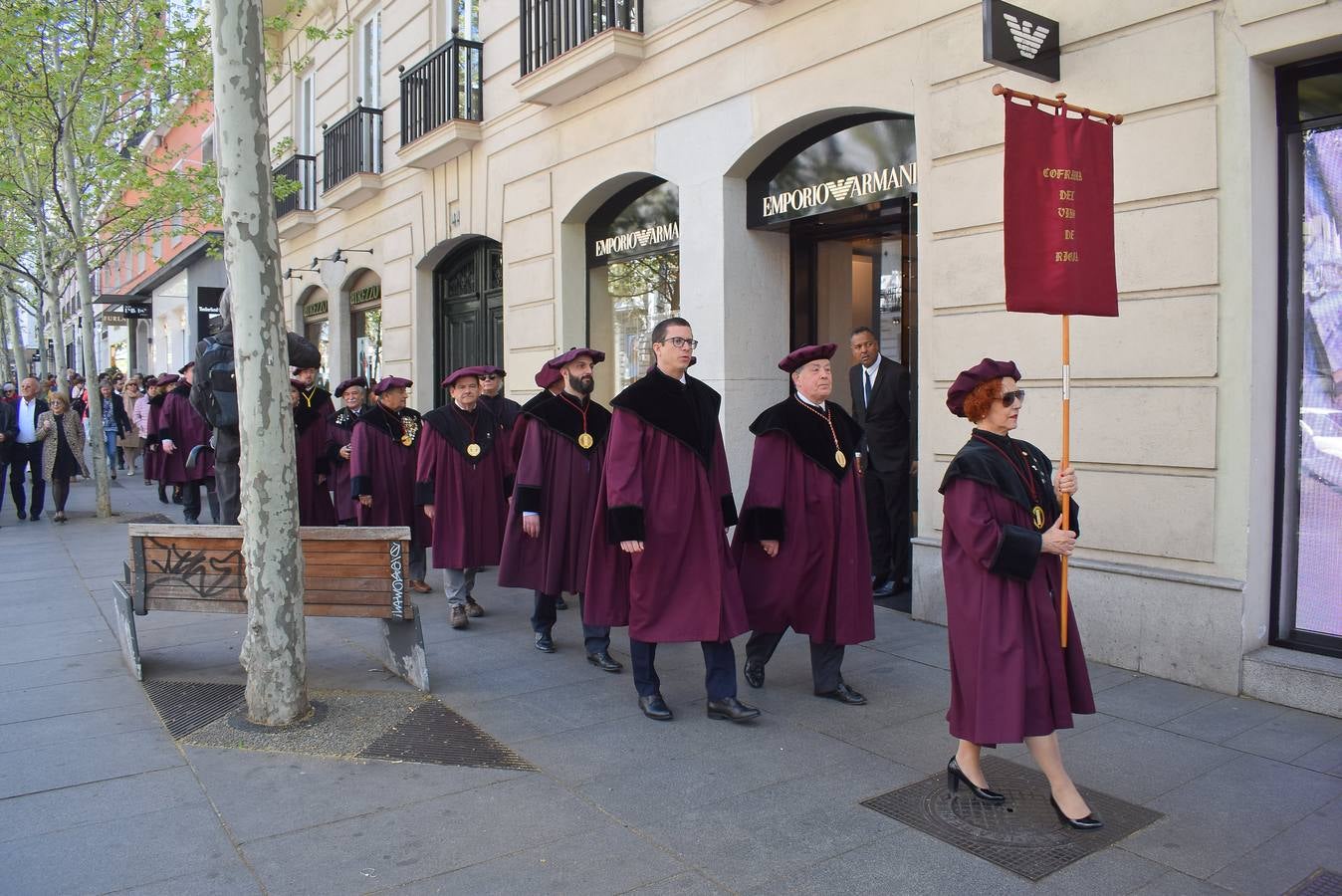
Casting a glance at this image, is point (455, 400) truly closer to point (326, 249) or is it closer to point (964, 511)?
point (964, 511)

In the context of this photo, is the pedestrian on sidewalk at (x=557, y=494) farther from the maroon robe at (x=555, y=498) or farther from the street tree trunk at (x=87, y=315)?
the street tree trunk at (x=87, y=315)

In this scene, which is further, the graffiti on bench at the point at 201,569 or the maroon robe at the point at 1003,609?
the graffiti on bench at the point at 201,569

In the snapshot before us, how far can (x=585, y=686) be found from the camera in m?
5.89

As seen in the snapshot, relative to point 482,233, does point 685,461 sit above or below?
below

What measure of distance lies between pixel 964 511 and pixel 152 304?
37850mm

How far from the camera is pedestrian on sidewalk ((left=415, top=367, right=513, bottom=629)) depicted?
7.65m

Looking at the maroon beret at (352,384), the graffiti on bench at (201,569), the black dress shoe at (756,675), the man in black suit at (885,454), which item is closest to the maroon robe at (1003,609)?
the black dress shoe at (756,675)

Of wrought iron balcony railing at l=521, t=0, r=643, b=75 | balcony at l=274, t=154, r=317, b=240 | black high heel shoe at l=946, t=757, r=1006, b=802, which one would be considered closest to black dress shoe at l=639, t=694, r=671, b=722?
black high heel shoe at l=946, t=757, r=1006, b=802

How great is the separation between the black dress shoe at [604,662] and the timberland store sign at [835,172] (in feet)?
13.2

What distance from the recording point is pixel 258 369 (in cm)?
506

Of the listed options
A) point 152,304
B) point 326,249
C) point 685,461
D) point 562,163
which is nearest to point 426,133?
point 562,163

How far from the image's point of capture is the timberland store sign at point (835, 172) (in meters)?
7.85

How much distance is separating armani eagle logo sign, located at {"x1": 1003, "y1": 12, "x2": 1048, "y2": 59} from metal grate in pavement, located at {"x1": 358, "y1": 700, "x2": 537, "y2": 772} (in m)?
4.84

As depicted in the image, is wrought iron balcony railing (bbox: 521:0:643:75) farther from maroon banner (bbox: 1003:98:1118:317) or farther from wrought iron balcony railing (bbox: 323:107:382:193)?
maroon banner (bbox: 1003:98:1118:317)
